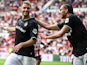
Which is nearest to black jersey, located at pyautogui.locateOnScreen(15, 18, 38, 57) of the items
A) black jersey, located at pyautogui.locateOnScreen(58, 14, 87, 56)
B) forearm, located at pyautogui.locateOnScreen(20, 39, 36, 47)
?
forearm, located at pyautogui.locateOnScreen(20, 39, 36, 47)

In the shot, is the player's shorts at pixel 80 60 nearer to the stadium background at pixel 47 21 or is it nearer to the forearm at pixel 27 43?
the forearm at pixel 27 43

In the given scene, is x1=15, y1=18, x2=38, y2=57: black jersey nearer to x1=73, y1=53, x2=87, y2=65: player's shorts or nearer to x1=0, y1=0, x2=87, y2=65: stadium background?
x1=73, y1=53, x2=87, y2=65: player's shorts

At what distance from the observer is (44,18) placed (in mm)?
26672

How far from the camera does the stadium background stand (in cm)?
2295

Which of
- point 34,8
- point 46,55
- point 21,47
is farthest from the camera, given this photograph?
point 34,8

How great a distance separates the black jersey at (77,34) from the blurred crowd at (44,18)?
47.6ft

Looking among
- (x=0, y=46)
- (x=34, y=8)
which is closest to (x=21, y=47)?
(x=0, y=46)

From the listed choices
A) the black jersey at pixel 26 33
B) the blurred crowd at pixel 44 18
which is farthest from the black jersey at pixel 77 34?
the blurred crowd at pixel 44 18

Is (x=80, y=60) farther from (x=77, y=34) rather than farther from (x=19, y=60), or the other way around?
(x=19, y=60)

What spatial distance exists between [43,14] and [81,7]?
9.80 feet

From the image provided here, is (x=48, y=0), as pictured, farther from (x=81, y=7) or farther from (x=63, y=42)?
(x=63, y=42)

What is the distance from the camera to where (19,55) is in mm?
8172

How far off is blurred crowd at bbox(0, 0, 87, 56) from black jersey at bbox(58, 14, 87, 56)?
571 inches

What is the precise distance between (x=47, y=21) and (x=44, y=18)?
33cm
